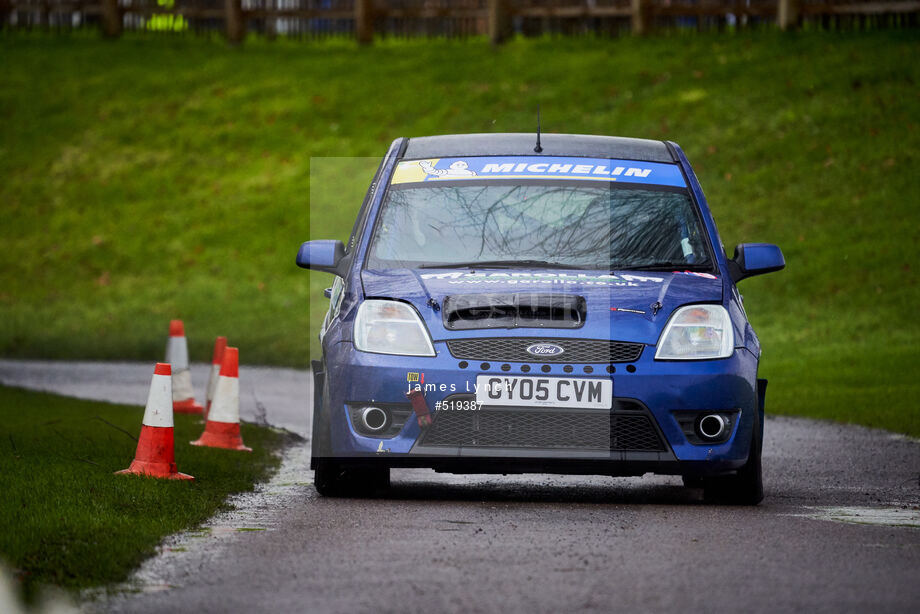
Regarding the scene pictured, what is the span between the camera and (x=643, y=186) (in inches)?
393

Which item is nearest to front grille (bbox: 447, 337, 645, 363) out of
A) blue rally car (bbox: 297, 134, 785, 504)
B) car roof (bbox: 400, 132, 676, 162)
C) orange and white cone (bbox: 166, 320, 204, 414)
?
blue rally car (bbox: 297, 134, 785, 504)

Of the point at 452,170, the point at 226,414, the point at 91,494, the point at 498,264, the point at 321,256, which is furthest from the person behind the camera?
the point at 226,414

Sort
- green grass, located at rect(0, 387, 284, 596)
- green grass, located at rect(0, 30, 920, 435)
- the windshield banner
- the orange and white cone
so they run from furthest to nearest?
green grass, located at rect(0, 30, 920, 435) < the orange and white cone < the windshield banner < green grass, located at rect(0, 387, 284, 596)

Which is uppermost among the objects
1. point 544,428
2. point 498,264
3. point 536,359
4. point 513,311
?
point 498,264

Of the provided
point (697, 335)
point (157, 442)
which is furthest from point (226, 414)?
point (697, 335)

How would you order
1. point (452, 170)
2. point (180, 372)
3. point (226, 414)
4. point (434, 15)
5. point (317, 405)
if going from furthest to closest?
point (434, 15), point (180, 372), point (226, 414), point (452, 170), point (317, 405)

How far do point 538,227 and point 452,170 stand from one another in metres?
0.67

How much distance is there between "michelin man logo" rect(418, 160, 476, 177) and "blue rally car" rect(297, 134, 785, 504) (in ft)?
1.46

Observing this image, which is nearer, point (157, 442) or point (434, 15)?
point (157, 442)

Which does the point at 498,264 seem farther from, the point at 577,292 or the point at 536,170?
the point at 536,170

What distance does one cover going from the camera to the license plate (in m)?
8.66

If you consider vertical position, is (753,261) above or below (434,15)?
above

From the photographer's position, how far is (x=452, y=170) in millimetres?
10008

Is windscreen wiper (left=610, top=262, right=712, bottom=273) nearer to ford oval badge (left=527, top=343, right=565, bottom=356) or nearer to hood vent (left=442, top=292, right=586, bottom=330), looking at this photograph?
hood vent (left=442, top=292, right=586, bottom=330)
